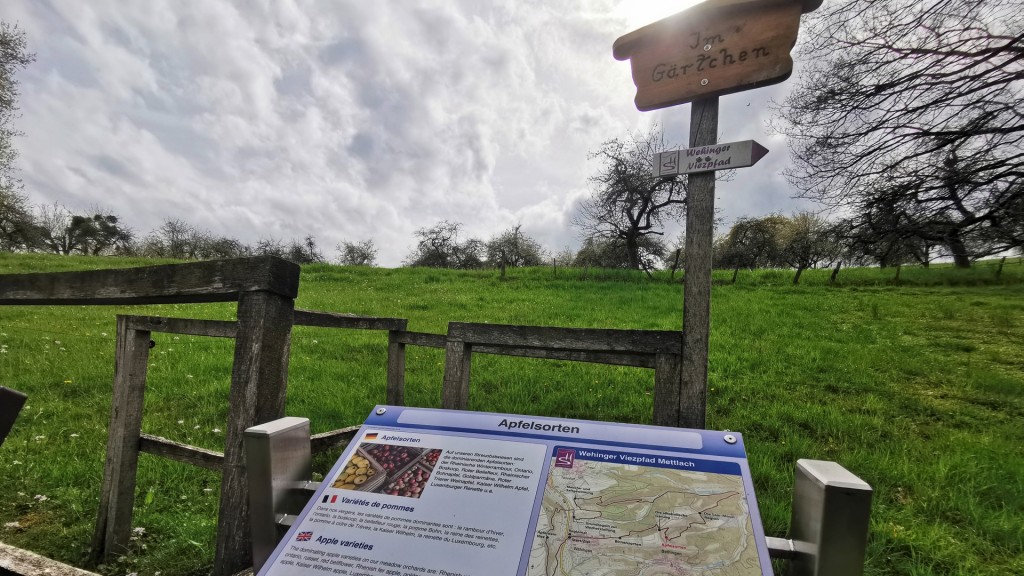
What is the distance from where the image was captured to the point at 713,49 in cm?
210

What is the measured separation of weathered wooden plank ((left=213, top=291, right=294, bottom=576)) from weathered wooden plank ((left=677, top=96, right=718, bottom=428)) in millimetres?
1702

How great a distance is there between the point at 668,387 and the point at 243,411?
5.76 feet

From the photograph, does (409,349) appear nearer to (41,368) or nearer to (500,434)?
(41,368)

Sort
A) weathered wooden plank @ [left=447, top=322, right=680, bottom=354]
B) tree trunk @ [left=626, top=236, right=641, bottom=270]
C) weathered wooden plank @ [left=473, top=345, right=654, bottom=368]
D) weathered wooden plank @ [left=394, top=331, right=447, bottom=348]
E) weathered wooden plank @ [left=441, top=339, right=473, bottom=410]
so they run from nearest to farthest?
weathered wooden plank @ [left=447, top=322, right=680, bottom=354]
weathered wooden plank @ [left=473, top=345, right=654, bottom=368]
weathered wooden plank @ [left=441, top=339, right=473, bottom=410]
weathered wooden plank @ [left=394, top=331, right=447, bottom=348]
tree trunk @ [left=626, top=236, right=641, bottom=270]

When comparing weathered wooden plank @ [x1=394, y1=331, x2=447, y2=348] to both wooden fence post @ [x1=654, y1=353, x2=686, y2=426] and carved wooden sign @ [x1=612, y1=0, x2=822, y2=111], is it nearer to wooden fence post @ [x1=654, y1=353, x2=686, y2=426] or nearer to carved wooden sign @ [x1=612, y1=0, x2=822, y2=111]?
wooden fence post @ [x1=654, y1=353, x2=686, y2=426]

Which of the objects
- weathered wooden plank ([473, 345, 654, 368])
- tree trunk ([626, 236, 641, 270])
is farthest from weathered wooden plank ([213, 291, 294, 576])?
tree trunk ([626, 236, 641, 270])

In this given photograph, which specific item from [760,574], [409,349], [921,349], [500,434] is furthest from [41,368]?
[921,349]

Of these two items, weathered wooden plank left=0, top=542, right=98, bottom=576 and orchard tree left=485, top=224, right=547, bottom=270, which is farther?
orchard tree left=485, top=224, right=547, bottom=270

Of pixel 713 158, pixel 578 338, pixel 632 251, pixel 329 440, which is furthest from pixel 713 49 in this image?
pixel 632 251

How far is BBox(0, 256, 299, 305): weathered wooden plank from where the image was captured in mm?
1595

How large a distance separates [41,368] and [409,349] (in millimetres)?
5162

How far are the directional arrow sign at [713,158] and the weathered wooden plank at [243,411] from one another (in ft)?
5.91

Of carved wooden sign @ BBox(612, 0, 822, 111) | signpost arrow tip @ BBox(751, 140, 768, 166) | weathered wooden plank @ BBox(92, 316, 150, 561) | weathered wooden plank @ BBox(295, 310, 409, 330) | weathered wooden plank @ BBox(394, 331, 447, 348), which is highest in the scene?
carved wooden sign @ BBox(612, 0, 822, 111)

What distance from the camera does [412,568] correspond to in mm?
1136
